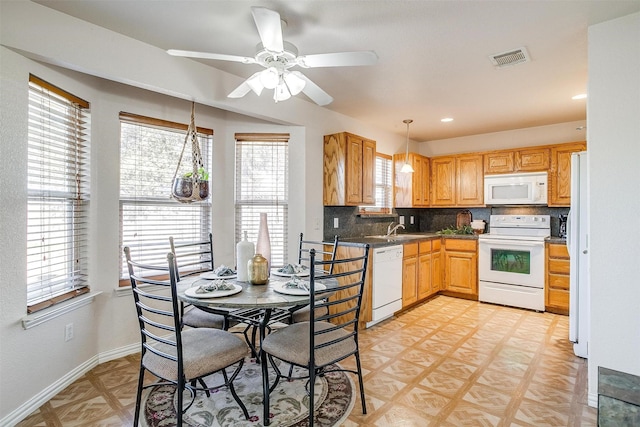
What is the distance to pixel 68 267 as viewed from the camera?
245cm

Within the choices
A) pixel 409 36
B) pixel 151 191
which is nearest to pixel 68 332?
pixel 151 191

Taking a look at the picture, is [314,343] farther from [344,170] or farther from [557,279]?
[557,279]

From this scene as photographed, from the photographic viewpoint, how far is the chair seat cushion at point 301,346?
1.86 meters

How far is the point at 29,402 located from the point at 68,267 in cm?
87

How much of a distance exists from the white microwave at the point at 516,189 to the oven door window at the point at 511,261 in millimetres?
719

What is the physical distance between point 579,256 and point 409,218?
272cm

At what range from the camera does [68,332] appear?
7.70 ft

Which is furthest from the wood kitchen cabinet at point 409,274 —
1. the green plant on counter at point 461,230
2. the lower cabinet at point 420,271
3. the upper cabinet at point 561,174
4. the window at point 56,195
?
the window at point 56,195

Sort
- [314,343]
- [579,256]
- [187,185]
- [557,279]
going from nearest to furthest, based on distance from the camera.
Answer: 1. [314,343]
2. [187,185]
3. [579,256]
4. [557,279]

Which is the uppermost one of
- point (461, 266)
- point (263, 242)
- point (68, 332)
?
point (263, 242)

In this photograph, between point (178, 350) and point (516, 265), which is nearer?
point (178, 350)

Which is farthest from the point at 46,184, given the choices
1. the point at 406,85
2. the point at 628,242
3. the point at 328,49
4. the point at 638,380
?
the point at 628,242

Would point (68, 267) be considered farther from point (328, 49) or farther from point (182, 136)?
point (328, 49)

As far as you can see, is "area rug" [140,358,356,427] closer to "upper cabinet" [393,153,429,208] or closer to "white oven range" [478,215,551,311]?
"white oven range" [478,215,551,311]
